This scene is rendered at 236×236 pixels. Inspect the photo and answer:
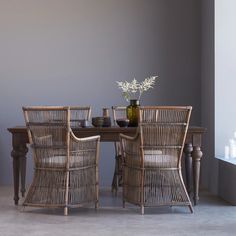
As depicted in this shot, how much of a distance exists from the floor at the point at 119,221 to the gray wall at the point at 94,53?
1454mm

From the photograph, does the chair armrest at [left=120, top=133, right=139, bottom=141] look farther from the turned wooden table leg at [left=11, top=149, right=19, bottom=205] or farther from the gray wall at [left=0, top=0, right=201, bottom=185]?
the gray wall at [left=0, top=0, right=201, bottom=185]

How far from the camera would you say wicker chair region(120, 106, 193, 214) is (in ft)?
13.1

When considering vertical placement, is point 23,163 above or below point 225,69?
below

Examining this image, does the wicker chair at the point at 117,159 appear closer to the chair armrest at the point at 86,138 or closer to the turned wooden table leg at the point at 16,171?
the chair armrest at the point at 86,138

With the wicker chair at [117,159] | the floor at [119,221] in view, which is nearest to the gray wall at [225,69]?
the floor at [119,221]

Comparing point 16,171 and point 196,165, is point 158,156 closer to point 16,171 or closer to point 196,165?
point 196,165

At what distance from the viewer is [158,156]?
13.3 ft

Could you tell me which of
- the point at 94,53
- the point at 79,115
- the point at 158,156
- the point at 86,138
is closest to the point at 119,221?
the point at 158,156

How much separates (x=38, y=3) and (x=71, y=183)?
2.40m

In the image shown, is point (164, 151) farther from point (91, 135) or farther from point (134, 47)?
point (134, 47)

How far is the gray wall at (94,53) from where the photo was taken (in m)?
5.63

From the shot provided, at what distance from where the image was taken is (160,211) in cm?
420

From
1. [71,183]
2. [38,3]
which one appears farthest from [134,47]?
[71,183]

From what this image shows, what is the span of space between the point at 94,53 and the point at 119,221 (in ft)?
7.80
